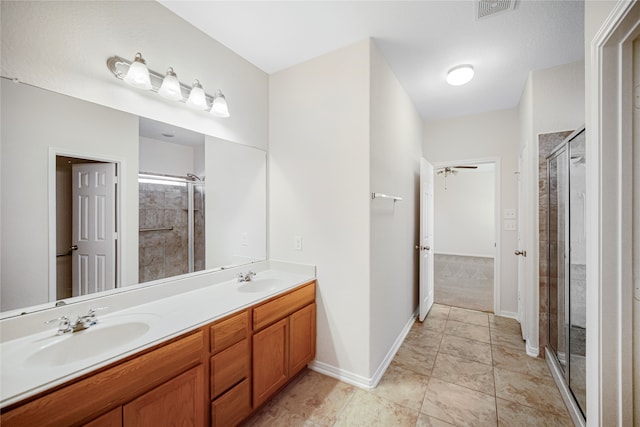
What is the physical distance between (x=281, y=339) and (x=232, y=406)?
470mm

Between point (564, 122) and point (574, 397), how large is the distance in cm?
221

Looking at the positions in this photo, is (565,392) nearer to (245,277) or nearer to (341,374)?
(341,374)

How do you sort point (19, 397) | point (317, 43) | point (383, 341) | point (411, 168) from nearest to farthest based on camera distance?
point (19, 397) < point (317, 43) < point (383, 341) < point (411, 168)

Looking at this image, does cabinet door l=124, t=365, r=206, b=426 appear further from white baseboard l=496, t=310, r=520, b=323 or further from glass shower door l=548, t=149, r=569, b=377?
white baseboard l=496, t=310, r=520, b=323

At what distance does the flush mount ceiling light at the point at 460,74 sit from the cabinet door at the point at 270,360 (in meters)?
2.57

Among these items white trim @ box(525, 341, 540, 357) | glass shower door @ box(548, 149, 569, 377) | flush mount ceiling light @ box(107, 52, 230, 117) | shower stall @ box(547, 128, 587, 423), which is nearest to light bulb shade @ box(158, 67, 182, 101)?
flush mount ceiling light @ box(107, 52, 230, 117)

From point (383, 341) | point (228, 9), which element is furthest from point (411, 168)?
point (228, 9)

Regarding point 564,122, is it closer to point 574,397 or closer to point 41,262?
point 574,397

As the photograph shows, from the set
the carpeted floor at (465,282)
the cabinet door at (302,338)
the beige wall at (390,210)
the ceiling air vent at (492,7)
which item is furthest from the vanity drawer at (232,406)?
the carpeted floor at (465,282)

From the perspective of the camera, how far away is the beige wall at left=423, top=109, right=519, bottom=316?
10.8ft

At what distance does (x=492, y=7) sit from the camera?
5.41 ft

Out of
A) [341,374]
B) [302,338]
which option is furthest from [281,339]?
[341,374]

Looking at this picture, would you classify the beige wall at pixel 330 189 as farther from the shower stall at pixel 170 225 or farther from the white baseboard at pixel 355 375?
the shower stall at pixel 170 225

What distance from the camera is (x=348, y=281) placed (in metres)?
2.06
